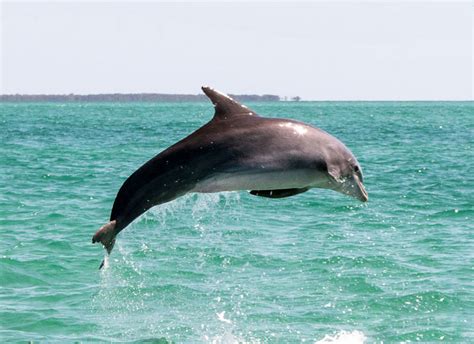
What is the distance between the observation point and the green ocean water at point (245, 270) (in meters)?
13.6

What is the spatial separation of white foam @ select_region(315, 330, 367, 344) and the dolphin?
571 centimetres

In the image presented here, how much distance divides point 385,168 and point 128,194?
95.5 feet

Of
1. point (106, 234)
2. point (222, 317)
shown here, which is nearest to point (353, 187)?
point (106, 234)

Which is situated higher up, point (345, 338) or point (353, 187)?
point (353, 187)

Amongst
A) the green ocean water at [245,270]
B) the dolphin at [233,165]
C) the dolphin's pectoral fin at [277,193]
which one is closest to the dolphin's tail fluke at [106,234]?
the dolphin at [233,165]

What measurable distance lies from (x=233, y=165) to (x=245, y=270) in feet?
31.9

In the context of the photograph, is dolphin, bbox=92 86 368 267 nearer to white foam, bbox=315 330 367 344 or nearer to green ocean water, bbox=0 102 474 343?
green ocean water, bbox=0 102 474 343

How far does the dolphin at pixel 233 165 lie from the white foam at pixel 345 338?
571 centimetres

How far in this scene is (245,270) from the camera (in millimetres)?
17000

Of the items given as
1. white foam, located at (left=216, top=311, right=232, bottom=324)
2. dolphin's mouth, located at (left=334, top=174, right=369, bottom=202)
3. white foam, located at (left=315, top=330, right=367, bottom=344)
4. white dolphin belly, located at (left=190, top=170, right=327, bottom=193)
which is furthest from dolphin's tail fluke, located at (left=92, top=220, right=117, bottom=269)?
white foam, located at (left=216, top=311, right=232, bottom=324)

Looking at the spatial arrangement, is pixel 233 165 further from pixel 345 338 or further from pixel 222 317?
pixel 222 317

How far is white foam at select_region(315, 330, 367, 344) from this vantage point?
13117 millimetres

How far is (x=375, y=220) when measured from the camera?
2228 centimetres

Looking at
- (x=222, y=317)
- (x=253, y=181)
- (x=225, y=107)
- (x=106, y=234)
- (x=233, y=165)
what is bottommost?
(x=222, y=317)
